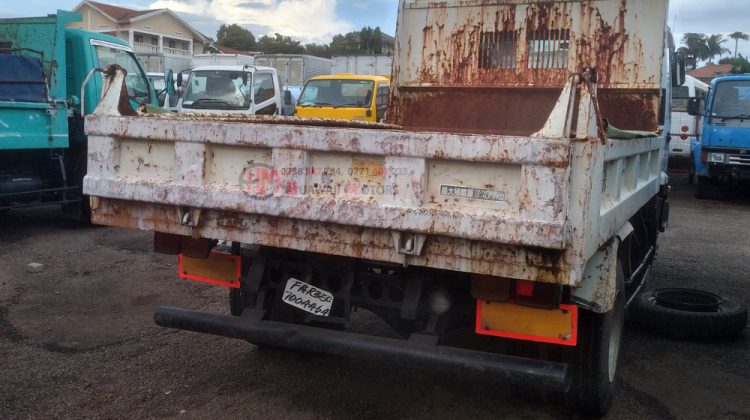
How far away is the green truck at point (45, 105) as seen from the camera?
26.7ft

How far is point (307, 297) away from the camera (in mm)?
3795

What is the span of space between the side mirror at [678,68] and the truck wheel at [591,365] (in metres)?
4.79

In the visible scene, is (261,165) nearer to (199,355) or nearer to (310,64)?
(199,355)

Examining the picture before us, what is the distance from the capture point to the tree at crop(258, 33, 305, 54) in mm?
66500

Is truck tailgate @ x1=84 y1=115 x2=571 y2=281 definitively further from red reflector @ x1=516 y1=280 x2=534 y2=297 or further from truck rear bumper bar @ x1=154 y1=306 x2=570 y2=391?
→ truck rear bumper bar @ x1=154 y1=306 x2=570 y2=391

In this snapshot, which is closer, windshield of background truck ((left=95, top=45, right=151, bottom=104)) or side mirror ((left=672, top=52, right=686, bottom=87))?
side mirror ((left=672, top=52, right=686, bottom=87))

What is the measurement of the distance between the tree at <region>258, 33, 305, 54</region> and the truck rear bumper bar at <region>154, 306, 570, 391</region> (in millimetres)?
63900

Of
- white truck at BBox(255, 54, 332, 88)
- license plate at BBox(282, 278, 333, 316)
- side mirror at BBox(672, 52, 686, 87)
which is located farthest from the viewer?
white truck at BBox(255, 54, 332, 88)

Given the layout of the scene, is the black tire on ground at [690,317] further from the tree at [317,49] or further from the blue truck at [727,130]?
the tree at [317,49]

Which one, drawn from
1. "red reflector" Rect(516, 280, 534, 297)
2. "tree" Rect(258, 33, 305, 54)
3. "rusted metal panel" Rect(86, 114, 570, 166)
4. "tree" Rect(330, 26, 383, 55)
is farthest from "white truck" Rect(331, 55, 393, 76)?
"tree" Rect(258, 33, 305, 54)

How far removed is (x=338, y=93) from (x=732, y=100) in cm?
776

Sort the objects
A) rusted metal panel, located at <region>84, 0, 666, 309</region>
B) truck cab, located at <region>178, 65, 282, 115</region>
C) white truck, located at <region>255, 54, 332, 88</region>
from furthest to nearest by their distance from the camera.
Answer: white truck, located at <region>255, 54, 332, 88</region>
truck cab, located at <region>178, 65, 282, 115</region>
rusted metal panel, located at <region>84, 0, 666, 309</region>

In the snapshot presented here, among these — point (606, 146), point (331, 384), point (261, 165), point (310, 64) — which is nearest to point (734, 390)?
point (606, 146)

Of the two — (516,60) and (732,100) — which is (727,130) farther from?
(516,60)
